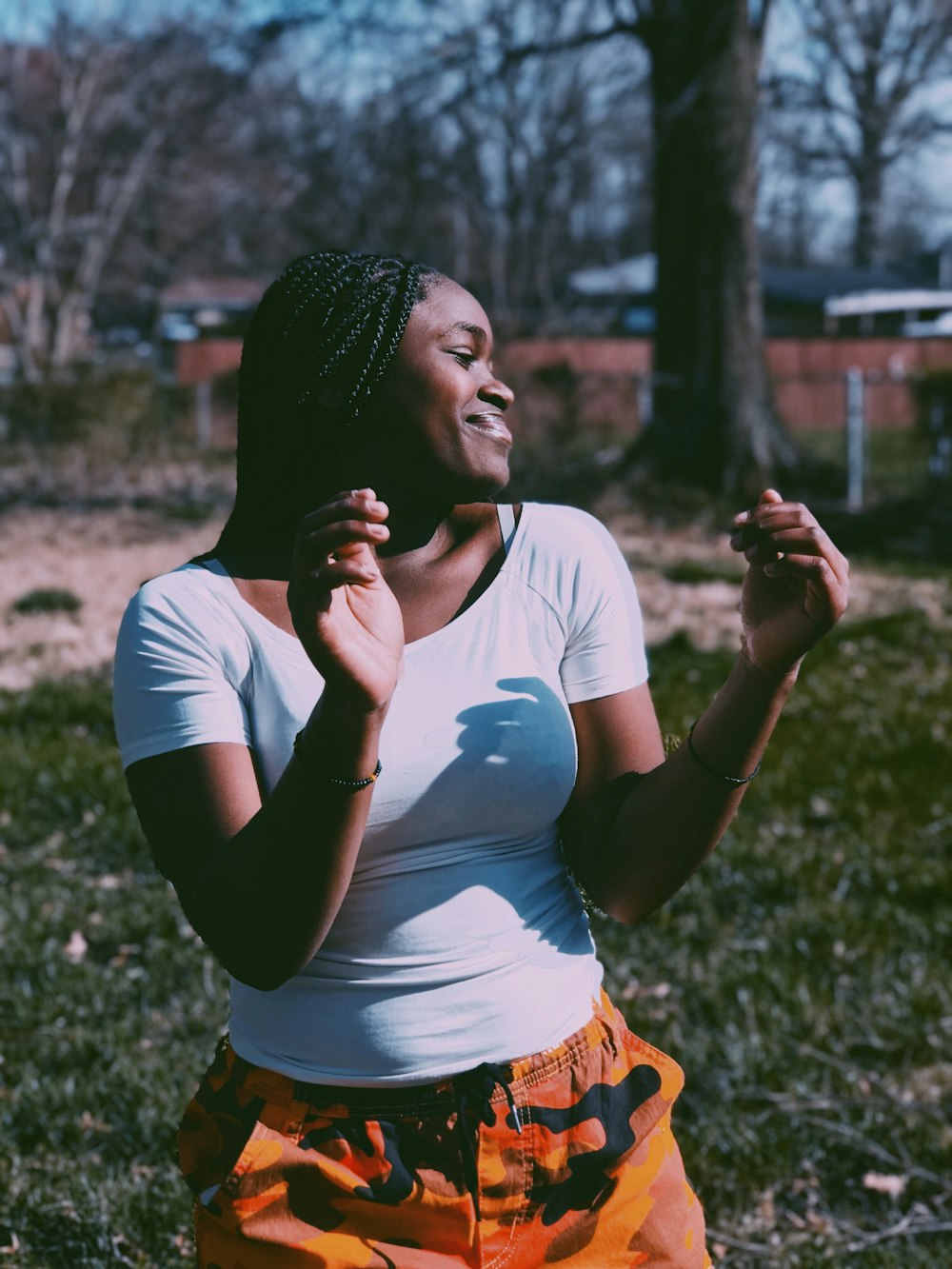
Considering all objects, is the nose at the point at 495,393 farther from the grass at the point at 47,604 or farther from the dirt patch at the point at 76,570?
the grass at the point at 47,604

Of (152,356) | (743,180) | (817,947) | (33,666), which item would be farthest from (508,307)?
(817,947)

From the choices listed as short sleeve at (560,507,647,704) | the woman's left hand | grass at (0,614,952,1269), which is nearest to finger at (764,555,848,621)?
the woman's left hand

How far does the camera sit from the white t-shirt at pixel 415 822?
5.17 ft

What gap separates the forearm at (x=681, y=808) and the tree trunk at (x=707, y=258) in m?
10.9

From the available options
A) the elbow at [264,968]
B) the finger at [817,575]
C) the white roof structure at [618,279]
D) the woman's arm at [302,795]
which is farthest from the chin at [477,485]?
the white roof structure at [618,279]

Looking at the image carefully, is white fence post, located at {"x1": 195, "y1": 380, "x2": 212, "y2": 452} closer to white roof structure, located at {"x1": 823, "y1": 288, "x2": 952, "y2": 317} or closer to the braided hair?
the braided hair

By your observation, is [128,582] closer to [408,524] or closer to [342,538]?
[408,524]

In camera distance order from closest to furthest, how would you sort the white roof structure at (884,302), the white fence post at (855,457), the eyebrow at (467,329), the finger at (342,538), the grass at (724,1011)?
the finger at (342,538) → the eyebrow at (467,329) → the grass at (724,1011) → the white fence post at (855,457) → the white roof structure at (884,302)

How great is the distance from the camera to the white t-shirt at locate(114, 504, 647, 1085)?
158 centimetres

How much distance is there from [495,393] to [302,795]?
562 mm

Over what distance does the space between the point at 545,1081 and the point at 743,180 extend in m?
12.0

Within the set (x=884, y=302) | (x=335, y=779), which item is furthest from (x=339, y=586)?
(x=884, y=302)

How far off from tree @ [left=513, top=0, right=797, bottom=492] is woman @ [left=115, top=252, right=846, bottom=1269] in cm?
1092

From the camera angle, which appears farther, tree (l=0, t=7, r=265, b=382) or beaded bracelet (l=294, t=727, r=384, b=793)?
tree (l=0, t=7, r=265, b=382)
